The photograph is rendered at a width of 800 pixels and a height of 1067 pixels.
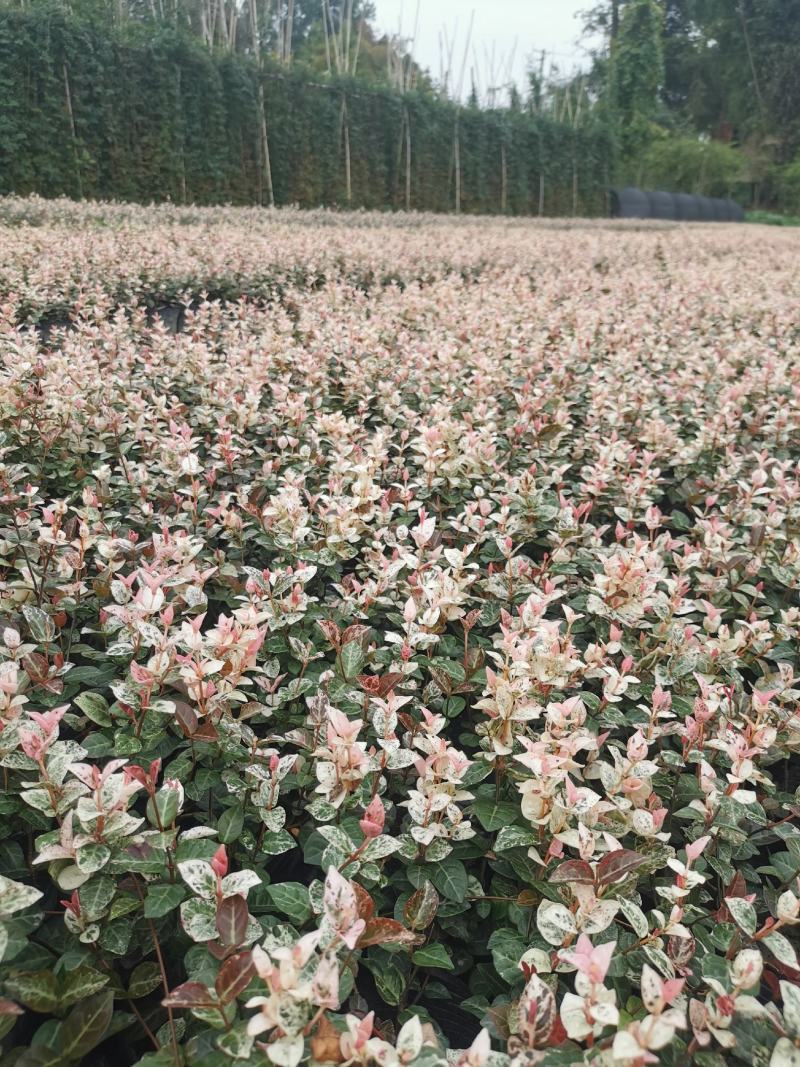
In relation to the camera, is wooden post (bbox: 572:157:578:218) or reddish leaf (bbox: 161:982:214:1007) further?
wooden post (bbox: 572:157:578:218)

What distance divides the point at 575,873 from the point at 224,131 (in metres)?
18.1

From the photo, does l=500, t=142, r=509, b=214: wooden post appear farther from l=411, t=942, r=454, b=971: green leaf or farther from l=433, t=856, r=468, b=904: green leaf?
l=411, t=942, r=454, b=971: green leaf

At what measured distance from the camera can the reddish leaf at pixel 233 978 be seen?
2.78 ft

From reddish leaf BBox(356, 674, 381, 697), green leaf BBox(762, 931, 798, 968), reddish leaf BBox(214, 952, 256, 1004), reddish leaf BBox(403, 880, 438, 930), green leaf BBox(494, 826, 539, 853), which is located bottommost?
reddish leaf BBox(403, 880, 438, 930)

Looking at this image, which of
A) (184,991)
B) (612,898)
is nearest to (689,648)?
(612,898)

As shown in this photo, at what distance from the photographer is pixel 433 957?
1055 mm

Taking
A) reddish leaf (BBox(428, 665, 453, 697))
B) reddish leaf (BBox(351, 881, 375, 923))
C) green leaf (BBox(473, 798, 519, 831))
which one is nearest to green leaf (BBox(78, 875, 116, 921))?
reddish leaf (BBox(351, 881, 375, 923))

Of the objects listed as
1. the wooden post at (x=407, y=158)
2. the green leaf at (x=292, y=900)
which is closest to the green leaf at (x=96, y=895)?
the green leaf at (x=292, y=900)

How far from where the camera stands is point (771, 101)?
117 ft

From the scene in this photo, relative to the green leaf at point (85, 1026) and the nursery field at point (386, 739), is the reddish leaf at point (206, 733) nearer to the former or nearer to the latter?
the nursery field at point (386, 739)

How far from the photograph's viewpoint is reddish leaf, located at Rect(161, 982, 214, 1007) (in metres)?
0.81

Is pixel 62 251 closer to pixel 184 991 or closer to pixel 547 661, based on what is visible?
pixel 547 661

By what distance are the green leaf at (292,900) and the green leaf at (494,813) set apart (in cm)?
33

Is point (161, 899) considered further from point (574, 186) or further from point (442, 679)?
point (574, 186)
